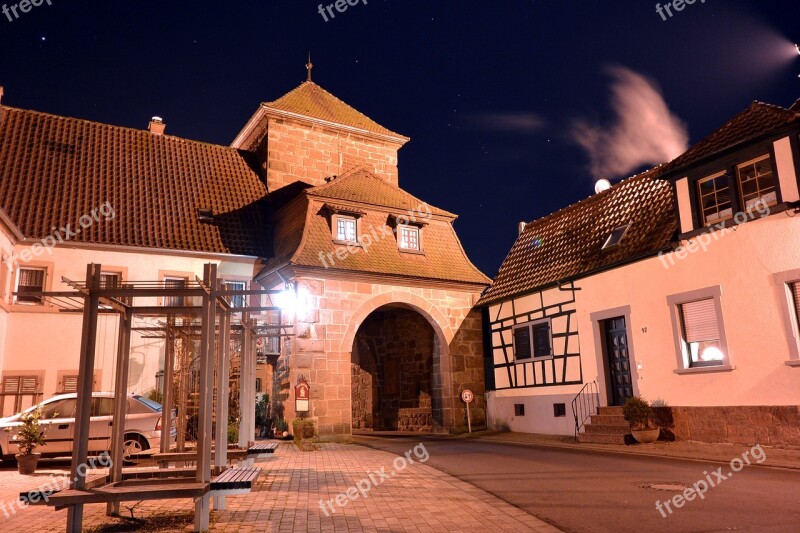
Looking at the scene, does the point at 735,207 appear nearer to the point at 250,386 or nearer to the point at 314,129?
the point at 250,386

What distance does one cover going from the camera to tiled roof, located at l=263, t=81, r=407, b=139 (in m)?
26.2

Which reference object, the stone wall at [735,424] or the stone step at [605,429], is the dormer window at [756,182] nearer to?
the stone wall at [735,424]

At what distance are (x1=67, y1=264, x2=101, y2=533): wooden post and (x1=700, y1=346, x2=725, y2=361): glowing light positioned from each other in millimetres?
12689

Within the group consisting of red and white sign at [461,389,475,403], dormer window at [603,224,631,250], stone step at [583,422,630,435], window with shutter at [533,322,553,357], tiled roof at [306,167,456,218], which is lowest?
stone step at [583,422,630,435]

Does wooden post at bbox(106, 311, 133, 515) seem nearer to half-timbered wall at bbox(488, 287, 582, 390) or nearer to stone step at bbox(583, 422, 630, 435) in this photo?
stone step at bbox(583, 422, 630, 435)

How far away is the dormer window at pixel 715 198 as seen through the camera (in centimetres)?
1414

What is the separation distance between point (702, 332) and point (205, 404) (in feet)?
39.1

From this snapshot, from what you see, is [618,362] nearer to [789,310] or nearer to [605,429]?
[605,429]

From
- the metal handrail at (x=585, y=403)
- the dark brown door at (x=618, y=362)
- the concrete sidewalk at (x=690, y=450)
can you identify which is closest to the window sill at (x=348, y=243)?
the concrete sidewalk at (x=690, y=450)

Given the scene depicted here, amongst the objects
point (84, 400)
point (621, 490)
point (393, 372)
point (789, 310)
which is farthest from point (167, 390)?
point (393, 372)

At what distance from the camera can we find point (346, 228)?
2064 cm

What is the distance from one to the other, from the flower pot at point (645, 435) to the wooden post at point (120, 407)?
446 inches

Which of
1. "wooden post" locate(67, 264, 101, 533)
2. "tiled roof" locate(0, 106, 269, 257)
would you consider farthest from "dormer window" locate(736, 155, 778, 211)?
"tiled roof" locate(0, 106, 269, 257)

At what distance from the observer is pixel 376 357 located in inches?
1034
